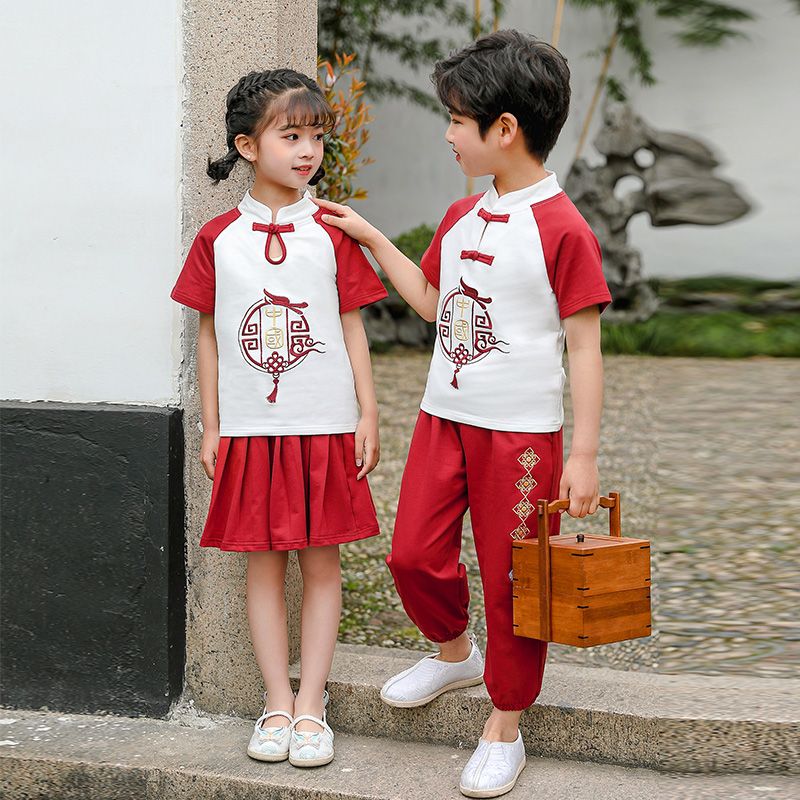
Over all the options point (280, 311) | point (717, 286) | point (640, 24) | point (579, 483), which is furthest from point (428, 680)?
point (640, 24)

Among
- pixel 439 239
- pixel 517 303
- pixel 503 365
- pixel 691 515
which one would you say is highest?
pixel 439 239

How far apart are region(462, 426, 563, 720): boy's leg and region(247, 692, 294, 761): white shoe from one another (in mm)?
471

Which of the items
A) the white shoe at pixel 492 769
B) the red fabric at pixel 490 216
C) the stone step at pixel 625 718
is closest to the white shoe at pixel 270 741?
the stone step at pixel 625 718

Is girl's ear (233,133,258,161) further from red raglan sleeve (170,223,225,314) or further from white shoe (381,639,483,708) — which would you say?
white shoe (381,639,483,708)

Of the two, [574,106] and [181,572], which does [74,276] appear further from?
[574,106]

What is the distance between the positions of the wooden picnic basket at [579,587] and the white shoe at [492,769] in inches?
11.6

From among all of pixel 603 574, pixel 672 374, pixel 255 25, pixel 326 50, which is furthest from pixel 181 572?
pixel 326 50

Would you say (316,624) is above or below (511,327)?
below

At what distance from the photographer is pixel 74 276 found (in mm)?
2744

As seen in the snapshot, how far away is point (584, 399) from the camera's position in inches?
89.7

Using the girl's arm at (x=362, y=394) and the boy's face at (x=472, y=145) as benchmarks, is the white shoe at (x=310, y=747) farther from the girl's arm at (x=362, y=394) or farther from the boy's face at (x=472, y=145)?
the boy's face at (x=472, y=145)

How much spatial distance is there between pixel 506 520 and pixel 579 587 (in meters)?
0.23

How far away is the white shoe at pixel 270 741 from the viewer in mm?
2529

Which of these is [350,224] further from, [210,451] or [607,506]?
[607,506]
